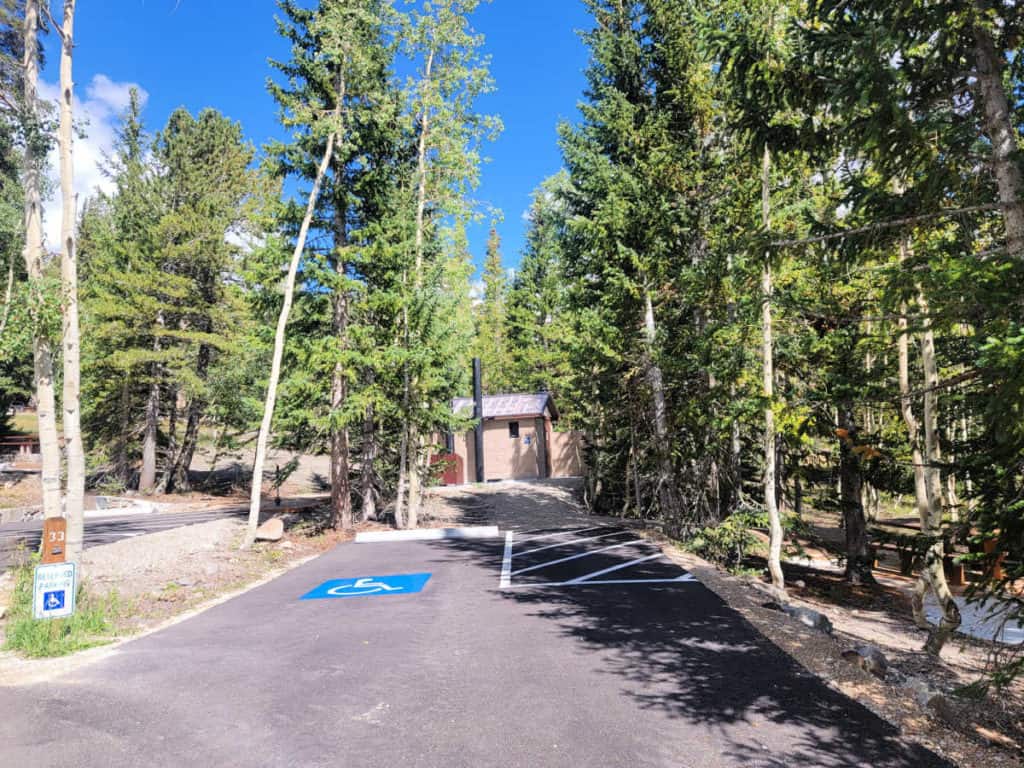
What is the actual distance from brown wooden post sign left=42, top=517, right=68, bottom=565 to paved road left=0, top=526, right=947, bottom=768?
1.51 m

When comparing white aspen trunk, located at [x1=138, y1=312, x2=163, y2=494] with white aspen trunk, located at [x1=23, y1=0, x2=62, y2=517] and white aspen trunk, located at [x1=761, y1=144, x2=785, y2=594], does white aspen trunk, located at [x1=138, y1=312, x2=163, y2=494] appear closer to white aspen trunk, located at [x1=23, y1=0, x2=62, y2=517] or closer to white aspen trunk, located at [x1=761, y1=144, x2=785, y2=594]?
white aspen trunk, located at [x1=23, y1=0, x2=62, y2=517]

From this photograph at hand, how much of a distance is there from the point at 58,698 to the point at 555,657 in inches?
185

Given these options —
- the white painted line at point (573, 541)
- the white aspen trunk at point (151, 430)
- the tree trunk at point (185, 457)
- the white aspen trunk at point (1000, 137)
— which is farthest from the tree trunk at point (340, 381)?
the tree trunk at point (185, 457)

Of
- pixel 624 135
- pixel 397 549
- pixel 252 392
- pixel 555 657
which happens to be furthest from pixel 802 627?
pixel 252 392

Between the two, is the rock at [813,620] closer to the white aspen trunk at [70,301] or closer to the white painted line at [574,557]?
the white painted line at [574,557]

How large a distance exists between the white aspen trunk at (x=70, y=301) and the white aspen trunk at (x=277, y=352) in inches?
180

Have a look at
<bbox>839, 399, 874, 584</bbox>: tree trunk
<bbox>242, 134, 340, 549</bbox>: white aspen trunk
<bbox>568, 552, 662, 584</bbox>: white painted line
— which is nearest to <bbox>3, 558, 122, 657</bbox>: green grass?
<bbox>242, 134, 340, 549</bbox>: white aspen trunk

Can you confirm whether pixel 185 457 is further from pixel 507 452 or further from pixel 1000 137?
pixel 1000 137

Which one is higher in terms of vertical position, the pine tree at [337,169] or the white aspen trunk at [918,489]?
the pine tree at [337,169]

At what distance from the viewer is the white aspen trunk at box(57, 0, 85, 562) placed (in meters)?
7.82

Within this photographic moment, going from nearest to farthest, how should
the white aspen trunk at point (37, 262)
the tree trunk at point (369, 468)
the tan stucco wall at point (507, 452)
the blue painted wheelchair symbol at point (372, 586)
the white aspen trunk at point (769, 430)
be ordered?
the white aspen trunk at point (37, 262)
the blue painted wheelchair symbol at point (372, 586)
the white aspen trunk at point (769, 430)
the tree trunk at point (369, 468)
the tan stucco wall at point (507, 452)

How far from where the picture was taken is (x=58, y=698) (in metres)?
5.18

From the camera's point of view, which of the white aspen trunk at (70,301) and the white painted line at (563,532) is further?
the white painted line at (563,532)

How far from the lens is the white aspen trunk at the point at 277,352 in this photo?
12.9 meters
